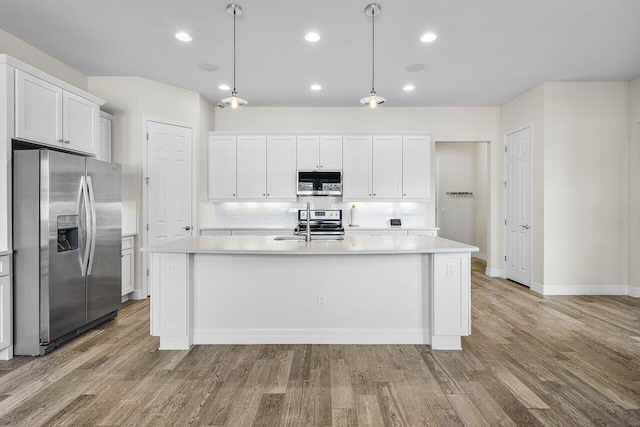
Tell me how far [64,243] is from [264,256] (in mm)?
1833

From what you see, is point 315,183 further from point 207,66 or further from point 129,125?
point 129,125

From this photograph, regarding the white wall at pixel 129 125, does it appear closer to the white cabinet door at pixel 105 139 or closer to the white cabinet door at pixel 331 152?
the white cabinet door at pixel 105 139

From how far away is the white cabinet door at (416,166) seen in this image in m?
5.46

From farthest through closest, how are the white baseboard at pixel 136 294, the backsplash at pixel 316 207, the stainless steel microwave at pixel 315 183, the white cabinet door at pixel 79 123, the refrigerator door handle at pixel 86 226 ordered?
the backsplash at pixel 316 207 < the stainless steel microwave at pixel 315 183 < the white baseboard at pixel 136 294 < the white cabinet door at pixel 79 123 < the refrigerator door handle at pixel 86 226

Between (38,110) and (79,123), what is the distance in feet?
1.60

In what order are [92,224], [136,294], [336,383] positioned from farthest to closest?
[136,294]
[92,224]
[336,383]

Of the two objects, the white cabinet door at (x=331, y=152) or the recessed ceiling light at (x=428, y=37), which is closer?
the recessed ceiling light at (x=428, y=37)

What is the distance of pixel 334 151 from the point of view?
17.9 ft

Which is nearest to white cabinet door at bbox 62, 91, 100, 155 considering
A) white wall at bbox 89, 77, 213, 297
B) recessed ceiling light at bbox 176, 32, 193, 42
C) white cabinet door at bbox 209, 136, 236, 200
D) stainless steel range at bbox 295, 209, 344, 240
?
white wall at bbox 89, 77, 213, 297

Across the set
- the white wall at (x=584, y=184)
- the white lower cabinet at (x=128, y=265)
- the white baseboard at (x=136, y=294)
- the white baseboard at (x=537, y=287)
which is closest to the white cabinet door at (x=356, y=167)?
the white wall at (x=584, y=184)

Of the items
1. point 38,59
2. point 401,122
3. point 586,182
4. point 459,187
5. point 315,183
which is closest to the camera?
point 38,59

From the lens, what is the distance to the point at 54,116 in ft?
10.1

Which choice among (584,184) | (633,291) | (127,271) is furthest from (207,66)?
(633,291)

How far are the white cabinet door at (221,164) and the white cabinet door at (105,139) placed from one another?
1427 mm
